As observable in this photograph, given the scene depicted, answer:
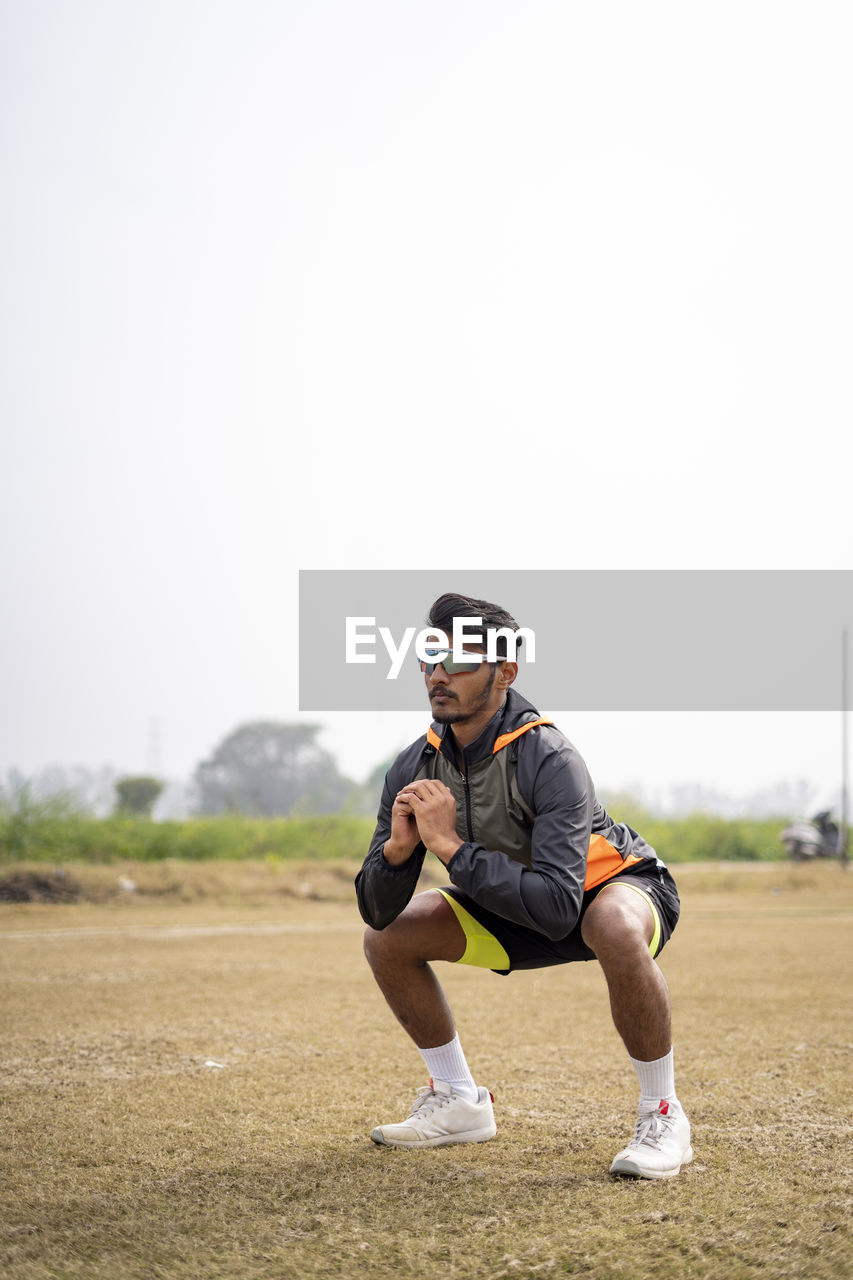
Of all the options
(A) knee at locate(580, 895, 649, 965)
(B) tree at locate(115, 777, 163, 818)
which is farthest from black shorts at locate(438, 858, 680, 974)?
(B) tree at locate(115, 777, 163, 818)

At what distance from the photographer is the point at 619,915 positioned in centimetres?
363

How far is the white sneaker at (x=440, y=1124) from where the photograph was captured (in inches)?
158

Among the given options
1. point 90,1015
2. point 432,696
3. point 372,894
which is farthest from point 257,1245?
point 90,1015

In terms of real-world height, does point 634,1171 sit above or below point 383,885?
below

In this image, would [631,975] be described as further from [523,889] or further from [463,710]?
[463,710]

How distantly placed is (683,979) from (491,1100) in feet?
15.8

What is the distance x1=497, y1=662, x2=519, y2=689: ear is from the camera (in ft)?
12.9

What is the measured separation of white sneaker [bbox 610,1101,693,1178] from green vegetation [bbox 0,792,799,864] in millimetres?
18537

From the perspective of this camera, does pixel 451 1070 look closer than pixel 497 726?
No

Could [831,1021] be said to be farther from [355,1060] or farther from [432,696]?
[432,696]

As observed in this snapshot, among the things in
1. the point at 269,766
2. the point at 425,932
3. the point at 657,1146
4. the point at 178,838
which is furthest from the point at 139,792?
the point at 269,766

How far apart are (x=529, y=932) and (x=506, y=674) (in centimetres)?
85

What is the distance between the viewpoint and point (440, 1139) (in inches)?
158

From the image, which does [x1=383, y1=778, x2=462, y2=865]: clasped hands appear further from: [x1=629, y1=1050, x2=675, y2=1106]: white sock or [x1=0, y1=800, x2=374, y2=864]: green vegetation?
[x1=0, y1=800, x2=374, y2=864]: green vegetation
